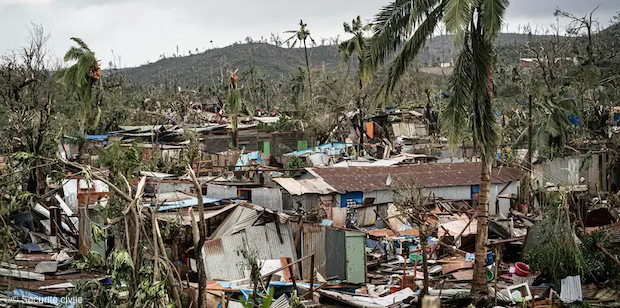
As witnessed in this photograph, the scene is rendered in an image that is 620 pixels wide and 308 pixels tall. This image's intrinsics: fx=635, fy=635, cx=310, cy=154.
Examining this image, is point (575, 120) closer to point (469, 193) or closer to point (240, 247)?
point (469, 193)

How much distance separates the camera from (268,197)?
17891 millimetres

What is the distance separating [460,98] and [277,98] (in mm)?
48101

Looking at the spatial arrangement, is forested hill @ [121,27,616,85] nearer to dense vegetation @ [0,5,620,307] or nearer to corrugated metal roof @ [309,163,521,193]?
dense vegetation @ [0,5,620,307]

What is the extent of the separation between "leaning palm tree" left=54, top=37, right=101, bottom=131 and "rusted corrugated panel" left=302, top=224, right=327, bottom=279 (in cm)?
1212

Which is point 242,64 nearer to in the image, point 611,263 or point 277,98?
point 277,98

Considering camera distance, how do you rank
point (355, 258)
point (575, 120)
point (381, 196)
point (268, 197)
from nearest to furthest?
point (355, 258) < point (268, 197) < point (381, 196) < point (575, 120)

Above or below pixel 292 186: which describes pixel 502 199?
below

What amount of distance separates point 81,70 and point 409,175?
12098 millimetres

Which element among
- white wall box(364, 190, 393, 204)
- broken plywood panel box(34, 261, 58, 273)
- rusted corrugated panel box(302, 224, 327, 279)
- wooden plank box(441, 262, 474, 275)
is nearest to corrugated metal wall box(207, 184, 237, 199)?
rusted corrugated panel box(302, 224, 327, 279)

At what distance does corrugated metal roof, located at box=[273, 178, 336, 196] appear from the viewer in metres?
18.8

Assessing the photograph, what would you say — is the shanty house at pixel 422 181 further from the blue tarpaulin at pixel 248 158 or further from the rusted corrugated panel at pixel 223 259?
the rusted corrugated panel at pixel 223 259

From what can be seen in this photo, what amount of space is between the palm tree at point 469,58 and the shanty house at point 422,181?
7.32 metres

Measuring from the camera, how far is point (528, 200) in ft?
67.9

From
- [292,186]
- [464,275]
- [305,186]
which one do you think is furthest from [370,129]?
[464,275]
